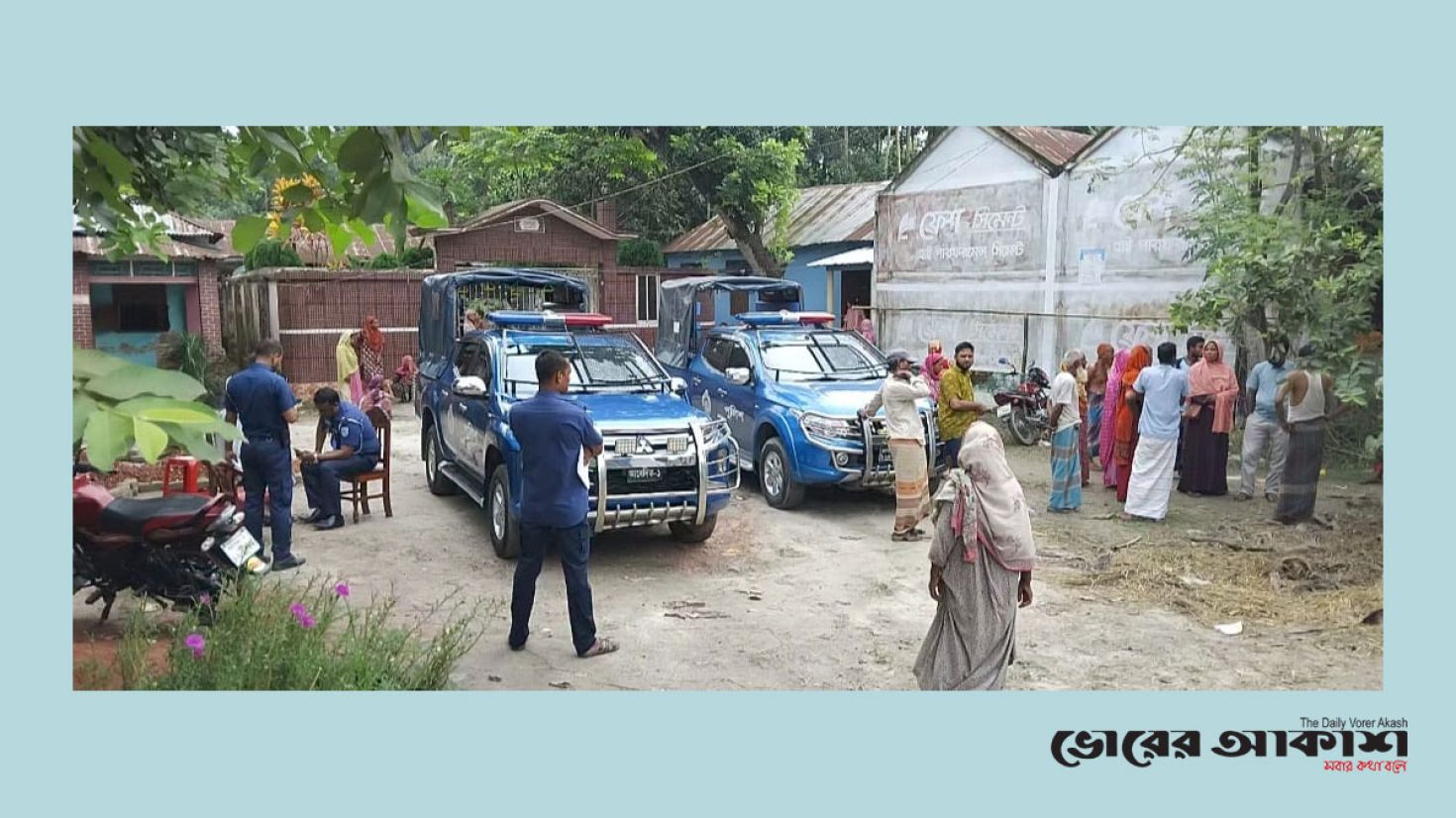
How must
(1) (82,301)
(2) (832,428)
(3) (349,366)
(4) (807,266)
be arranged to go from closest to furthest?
(1) (82,301), (2) (832,428), (3) (349,366), (4) (807,266)

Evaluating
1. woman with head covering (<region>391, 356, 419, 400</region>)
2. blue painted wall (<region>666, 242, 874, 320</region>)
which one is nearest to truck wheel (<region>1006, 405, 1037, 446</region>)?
blue painted wall (<region>666, 242, 874, 320</region>)

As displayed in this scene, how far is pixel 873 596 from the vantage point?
247 inches

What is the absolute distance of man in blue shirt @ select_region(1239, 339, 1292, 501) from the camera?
715 cm

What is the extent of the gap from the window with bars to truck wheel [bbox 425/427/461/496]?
8.20 feet

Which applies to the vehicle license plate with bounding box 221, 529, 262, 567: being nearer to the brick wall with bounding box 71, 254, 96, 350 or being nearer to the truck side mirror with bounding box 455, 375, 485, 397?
the brick wall with bounding box 71, 254, 96, 350

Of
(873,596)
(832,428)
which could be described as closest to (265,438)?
(873,596)

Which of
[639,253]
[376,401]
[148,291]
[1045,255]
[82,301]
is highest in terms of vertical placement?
[639,253]

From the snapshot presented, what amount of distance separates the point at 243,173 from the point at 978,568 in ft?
11.9

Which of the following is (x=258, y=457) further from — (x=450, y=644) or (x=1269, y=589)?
(x=1269, y=589)

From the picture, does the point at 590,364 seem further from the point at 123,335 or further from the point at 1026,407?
the point at 1026,407

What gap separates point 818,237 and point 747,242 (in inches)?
102

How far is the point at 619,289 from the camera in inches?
400

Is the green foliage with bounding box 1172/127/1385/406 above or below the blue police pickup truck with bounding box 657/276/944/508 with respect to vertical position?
above

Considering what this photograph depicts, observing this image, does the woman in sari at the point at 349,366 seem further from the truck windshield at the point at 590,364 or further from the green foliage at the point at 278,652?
the green foliage at the point at 278,652
